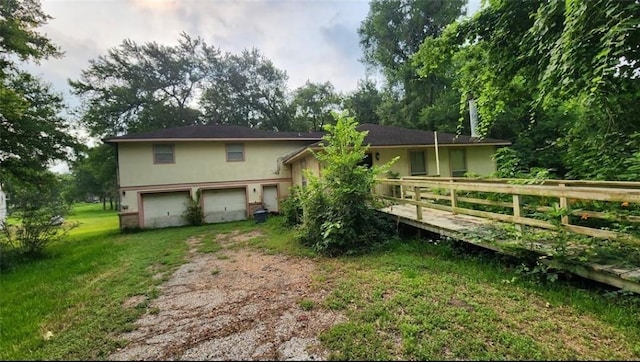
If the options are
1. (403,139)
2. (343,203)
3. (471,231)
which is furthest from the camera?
(403,139)

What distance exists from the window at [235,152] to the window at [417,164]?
8.23 meters

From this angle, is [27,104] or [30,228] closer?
[30,228]

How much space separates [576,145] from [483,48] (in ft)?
8.47

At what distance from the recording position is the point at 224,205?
14.2 metres

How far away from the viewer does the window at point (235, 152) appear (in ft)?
47.1

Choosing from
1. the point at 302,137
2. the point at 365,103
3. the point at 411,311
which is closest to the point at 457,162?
the point at 302,137

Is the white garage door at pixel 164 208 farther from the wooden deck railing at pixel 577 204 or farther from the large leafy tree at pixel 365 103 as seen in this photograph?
the large leafy tree at pixel 365 103

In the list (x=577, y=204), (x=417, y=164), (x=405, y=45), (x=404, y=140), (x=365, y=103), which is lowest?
(x=577, y=204)

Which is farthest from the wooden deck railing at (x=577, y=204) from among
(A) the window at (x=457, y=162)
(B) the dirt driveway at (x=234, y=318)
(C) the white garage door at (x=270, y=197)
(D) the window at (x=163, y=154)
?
(D) the window at (x=163, y=154)

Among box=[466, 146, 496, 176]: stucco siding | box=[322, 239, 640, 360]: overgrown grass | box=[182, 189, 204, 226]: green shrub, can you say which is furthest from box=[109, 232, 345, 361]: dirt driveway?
box=[466, 146, 496, 176]: stucco siding

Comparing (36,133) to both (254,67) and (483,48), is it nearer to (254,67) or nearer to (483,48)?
(483,48)

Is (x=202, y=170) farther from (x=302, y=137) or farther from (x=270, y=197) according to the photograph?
(x=302, y=137)

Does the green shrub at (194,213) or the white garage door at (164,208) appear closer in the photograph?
the white garage door at (164,208)

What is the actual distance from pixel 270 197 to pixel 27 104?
945cm
